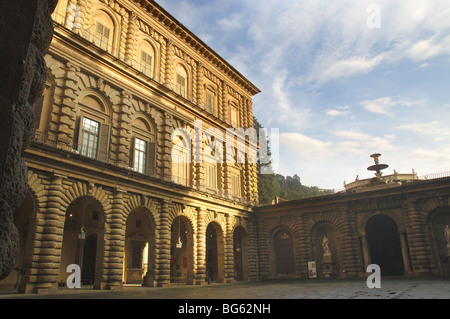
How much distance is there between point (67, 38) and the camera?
18500 mm

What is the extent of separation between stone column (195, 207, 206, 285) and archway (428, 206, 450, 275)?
1606 centimetres

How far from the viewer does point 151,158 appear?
23.3m

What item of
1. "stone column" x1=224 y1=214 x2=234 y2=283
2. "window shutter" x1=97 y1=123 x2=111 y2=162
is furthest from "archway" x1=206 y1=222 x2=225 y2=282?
"window shutter" x1=97 y1=123 x2=111 y2=162

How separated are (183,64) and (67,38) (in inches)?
460

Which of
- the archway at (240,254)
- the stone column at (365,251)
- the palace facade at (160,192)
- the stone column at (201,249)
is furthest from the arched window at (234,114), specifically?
the stone column at (365,251)

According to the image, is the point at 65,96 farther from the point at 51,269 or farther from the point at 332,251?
the point at 332,251

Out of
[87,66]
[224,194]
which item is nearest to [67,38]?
[87,66]

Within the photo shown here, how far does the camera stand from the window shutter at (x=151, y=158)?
23.1 meters

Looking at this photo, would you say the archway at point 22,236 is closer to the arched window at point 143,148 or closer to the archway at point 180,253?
the arched window at point 143,148

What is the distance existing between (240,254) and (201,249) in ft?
24.6

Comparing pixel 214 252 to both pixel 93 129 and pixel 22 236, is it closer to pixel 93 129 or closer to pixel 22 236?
pixel 22 236

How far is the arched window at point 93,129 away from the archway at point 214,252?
462 inches

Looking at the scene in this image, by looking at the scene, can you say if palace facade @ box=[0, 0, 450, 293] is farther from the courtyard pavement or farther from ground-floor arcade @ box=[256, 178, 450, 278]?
the courtyard pavement

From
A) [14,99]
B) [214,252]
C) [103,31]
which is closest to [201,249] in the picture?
[214,252]
